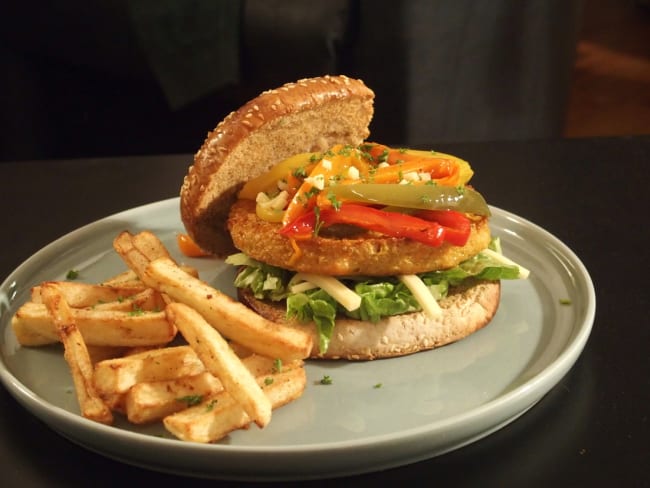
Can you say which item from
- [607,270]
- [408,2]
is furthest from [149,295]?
[408,2]

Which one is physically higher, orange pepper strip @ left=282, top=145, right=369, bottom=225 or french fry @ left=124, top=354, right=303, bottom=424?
orange pepper strip @ left=282, top=145, right=369, bottom=225

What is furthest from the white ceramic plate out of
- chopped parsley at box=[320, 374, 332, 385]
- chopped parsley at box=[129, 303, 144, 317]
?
chopped parsley at box=[129, 303, 144, 317]

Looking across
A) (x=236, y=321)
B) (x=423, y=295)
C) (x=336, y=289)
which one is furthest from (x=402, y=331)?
(x=236, y=321)

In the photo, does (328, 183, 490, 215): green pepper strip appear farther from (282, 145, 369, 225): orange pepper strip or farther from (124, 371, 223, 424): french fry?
(124, 371, 223, 424): french fry

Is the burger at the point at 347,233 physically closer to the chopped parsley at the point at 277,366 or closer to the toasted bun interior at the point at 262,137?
the toasted bun interior at the point at 262,137

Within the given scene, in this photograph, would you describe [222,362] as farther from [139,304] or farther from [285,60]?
[285,60]

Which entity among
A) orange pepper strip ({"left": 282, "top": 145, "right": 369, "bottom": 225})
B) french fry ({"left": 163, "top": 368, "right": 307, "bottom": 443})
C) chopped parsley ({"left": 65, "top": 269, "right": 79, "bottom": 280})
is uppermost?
orange pepper strip ({"left": 282, "top": 145, "right": 369, "bottom": 225})
